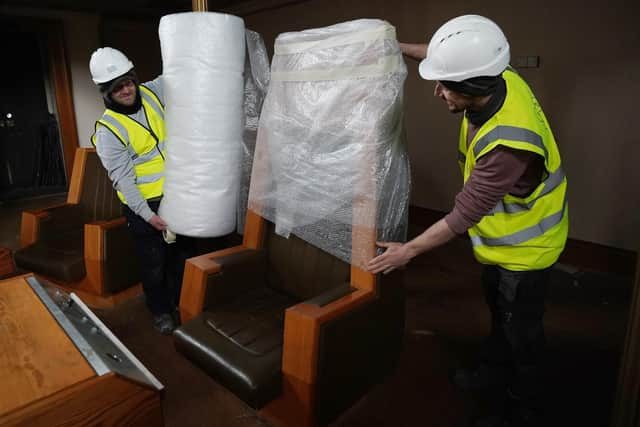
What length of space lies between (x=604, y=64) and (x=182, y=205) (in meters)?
2.68

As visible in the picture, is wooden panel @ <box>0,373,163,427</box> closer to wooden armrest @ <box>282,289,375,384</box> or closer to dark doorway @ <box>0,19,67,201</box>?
wooden armrest @ <box>282,289,375,384</box>

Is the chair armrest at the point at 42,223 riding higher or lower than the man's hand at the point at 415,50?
lower

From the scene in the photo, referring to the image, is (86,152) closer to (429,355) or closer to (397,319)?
(397,319)

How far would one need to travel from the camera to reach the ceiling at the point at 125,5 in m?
4.34

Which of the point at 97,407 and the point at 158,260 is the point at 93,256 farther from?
the point at 97,407

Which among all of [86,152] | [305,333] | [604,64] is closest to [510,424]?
[305,333]

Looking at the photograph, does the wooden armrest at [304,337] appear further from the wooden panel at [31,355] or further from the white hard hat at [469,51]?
the white hard hat at [469,51]

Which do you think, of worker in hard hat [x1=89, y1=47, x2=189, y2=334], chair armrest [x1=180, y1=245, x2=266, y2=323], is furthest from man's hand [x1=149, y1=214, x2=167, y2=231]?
chair armrest [x1=180, y1=245, x2=266, y2=323]

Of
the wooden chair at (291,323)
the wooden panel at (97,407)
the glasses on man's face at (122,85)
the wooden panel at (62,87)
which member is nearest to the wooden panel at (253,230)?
the wooden chair at (291,323)

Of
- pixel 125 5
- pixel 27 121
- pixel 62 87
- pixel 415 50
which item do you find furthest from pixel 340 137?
pixel 27 121

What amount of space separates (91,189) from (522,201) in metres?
2.62

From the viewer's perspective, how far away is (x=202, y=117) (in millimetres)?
1467

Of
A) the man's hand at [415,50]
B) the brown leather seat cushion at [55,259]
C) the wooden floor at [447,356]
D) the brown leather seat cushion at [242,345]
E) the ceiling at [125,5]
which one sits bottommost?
the wooden floor at [447,356]

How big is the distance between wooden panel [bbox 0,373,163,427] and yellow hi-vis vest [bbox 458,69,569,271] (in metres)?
1.00
